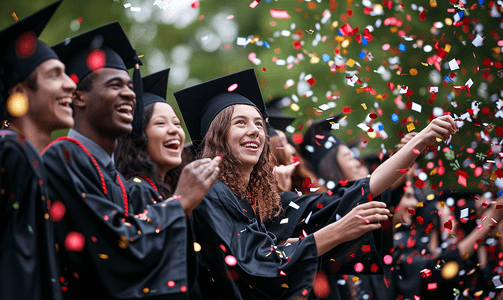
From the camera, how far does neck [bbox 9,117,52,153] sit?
262 centimetres

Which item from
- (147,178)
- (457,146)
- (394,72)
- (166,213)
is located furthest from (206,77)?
(166,213)

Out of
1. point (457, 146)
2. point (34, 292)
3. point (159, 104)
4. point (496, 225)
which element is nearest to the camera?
point (34, 292)

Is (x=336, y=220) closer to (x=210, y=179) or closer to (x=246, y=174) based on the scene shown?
(x=246, y=174)

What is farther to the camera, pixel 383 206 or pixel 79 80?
pixel 383 206

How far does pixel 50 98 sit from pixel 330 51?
31.2ft

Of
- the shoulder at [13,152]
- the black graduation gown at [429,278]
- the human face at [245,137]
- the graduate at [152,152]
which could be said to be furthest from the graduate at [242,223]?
the black graduation gown at [429,278]

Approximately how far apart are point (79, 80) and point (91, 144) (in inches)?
17.3

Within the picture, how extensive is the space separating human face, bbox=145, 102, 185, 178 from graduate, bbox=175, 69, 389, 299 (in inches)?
15.0

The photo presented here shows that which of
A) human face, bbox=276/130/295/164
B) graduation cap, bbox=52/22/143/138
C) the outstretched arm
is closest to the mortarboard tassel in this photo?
graduation cap, bbox=52/22/143/138

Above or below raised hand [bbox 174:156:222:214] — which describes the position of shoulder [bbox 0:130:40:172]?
above

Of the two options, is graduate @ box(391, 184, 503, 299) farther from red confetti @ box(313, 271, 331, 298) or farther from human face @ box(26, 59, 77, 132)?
human face @ box(26, 59, 77, 132)

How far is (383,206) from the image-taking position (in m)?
3.75

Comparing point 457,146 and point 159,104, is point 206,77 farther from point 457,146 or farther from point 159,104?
point 159,104

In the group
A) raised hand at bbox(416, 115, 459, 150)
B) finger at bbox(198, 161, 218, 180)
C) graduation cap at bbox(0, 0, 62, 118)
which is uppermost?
graduation cap at bbox(0, 0, 62, 118)
